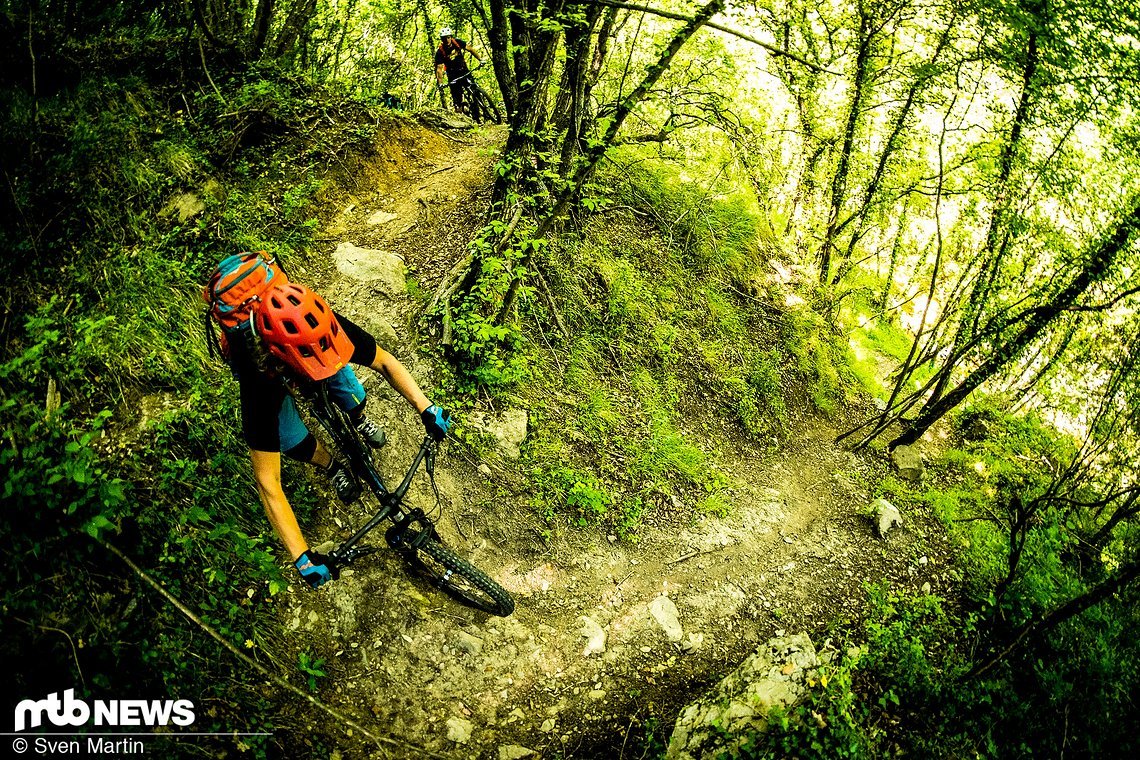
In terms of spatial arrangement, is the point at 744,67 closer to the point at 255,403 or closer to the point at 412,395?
the point at 412,395

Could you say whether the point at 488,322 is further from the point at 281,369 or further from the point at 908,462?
the point at 908,462

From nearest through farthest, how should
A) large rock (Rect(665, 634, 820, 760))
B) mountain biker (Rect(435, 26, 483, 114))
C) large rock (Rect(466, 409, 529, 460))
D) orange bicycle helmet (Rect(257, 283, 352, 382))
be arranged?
orange bicycle helmet (Rect(257, 283, 352, 382)) < large rock (Rect(665, 634, 820, 760)) < large rock (Rect(466, 409, 529, 460)) < mountain biker (Rect(435, 26, 483, 114))

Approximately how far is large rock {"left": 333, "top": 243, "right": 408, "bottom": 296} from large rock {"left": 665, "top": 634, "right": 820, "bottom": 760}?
6.22m

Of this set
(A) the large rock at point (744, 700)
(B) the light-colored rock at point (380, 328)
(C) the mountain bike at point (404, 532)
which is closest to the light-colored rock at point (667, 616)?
(A) the large rock at point (744, 700)

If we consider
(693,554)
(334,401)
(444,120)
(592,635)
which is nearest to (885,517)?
(693,554)

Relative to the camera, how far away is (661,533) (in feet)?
23.9

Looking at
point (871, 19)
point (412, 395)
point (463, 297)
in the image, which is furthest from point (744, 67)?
point (412, 395)

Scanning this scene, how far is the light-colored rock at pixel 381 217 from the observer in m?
7.89

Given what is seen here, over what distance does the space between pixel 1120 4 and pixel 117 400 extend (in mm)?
13013

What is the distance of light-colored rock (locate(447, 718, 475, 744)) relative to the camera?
4.63 meters

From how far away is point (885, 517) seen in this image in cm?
898

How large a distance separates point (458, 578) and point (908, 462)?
34.1ft

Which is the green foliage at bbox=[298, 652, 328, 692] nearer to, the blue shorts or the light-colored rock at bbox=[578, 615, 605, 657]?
the blue shorts

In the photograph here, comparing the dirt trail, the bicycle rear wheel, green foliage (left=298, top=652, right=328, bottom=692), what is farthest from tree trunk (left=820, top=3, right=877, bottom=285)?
green foliage (left=298, top=652, right=328, bottom=692)
